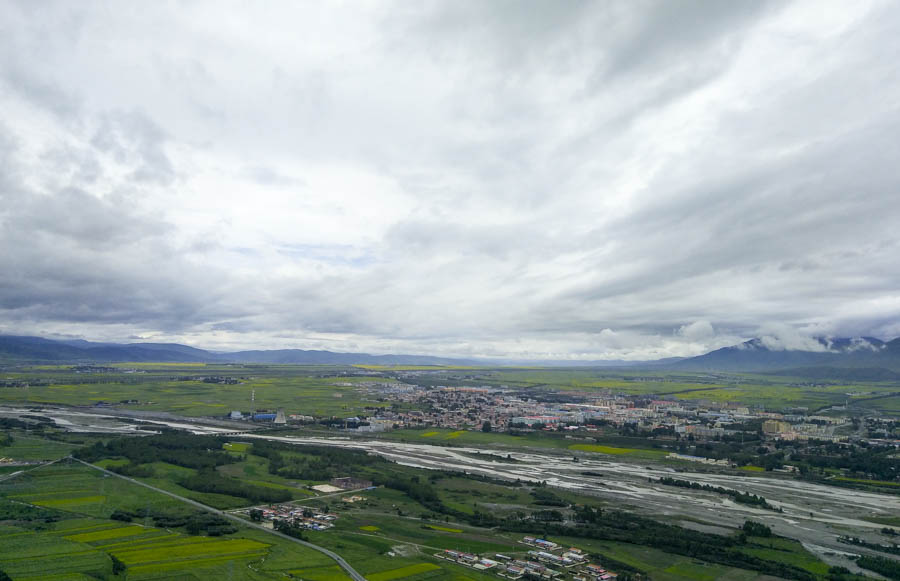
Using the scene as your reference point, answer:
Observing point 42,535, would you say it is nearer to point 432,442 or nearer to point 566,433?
point 432,442

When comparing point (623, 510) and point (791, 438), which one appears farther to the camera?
point (791, 438)

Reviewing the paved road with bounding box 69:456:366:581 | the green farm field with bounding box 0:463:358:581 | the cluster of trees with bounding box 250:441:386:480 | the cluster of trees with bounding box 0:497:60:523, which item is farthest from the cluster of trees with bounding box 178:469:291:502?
the cluster of trees with bounding box 0:497:60:523

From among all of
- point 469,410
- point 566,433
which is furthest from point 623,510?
point 469,410

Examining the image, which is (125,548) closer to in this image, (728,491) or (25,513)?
(25,513)

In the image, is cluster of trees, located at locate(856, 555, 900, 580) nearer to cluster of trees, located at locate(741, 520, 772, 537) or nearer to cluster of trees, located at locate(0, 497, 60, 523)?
cluster of trees, located at locate(741, 520, 772, 537)

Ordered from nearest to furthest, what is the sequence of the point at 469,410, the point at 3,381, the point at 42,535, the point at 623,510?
the point at 42,535 → the point at 623,510 → the point at 469,410 → the point at 3,381
